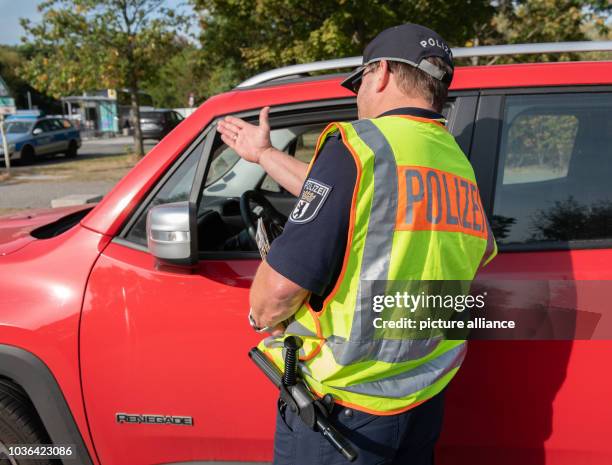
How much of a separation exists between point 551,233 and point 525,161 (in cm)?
28

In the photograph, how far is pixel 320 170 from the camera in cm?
126

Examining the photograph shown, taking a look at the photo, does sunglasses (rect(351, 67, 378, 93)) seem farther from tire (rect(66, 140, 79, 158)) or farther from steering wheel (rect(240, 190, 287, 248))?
tire (rect(66, 140, 79, 158))

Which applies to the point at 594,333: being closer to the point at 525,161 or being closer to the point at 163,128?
the point at 525,161

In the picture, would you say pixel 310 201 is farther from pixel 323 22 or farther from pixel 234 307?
pixel 323 22

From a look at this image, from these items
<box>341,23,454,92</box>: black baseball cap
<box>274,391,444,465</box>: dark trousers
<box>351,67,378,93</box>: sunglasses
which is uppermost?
<box>341,23,454,92</box>: black baseball cap

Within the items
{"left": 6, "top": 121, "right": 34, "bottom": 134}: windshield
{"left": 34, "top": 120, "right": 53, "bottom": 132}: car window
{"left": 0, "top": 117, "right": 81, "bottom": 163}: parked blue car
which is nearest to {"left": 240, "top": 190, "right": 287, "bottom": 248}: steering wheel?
{"left": 0, "top": 117, "right": 81, "bottom": 163}: parked blue car

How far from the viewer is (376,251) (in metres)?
1.26

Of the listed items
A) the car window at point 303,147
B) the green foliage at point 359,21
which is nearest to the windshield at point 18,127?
the green foliage at point 359,21

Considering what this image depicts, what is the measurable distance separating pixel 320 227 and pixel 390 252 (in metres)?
0.18

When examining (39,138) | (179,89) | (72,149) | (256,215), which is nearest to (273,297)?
(256,215)

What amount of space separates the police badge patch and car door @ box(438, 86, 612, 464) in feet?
2.57

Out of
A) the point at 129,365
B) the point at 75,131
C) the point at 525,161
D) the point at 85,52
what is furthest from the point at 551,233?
the point at 75,131

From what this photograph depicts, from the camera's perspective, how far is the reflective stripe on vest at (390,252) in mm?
1242

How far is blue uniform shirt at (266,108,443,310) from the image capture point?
48.0 inches
